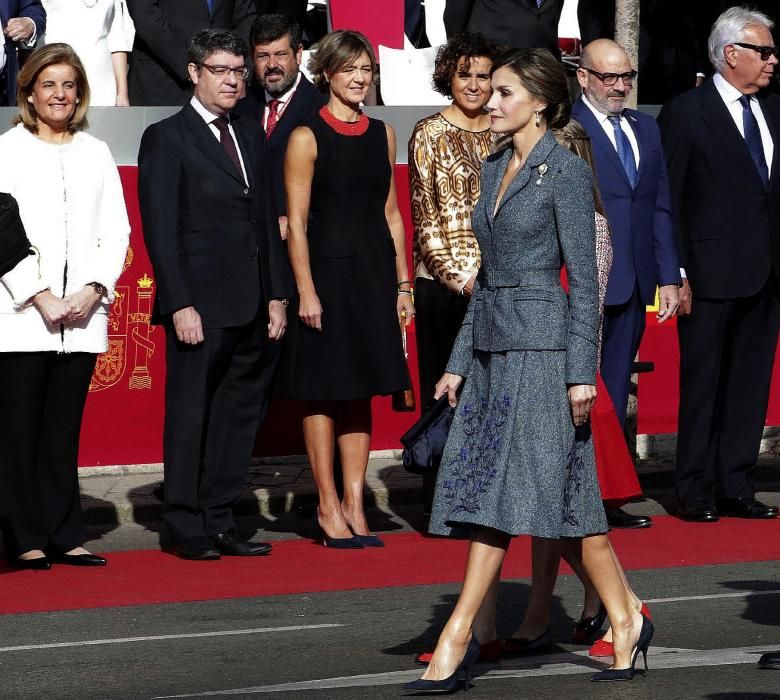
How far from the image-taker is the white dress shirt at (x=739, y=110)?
10.5m

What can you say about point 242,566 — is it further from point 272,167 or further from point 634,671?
point 634,671

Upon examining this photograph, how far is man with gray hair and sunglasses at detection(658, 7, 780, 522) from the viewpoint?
412 inches

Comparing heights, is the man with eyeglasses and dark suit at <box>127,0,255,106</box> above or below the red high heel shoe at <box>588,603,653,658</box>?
above

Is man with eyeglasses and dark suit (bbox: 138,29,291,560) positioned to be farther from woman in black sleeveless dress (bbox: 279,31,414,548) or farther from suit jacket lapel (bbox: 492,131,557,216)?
suit jacket lapel (bbox: 492,131,557,216)

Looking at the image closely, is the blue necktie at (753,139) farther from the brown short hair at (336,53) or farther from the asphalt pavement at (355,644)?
the asphalt pavement at (355,644)

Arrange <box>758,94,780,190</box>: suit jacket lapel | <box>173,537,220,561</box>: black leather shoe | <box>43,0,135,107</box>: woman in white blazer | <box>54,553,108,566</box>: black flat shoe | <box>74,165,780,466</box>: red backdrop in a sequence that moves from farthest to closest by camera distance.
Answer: <box>43,0,135,107</box>: woman in white blazer, <box>74,165,780,466</box>: red backdrop, <box>758,94,780,190</box>: suit jacket lapel, <box>173,537,220,561</box>: black leather shoe, <box>54,553,108,566</box>: black flat shoe

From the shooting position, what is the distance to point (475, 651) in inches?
253

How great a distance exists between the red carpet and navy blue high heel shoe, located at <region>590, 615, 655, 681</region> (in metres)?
2.14

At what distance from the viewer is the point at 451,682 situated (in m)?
6.34

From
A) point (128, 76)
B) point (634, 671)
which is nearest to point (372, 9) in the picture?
point (128, 76)

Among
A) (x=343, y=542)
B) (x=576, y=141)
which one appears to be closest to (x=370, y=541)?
(x=343, y=542)

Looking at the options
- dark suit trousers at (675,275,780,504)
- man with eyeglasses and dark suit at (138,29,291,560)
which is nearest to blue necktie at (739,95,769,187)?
dark suit trousers at (675,275,780,504)

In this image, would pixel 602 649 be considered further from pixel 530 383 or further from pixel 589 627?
pixel 530 383

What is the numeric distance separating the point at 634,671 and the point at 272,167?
4640mm
